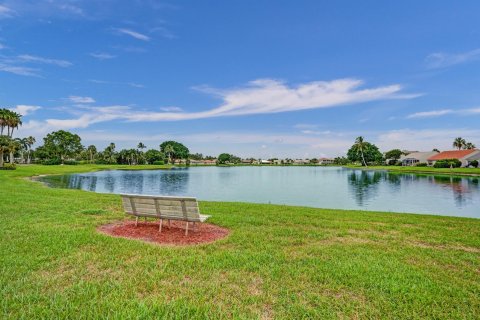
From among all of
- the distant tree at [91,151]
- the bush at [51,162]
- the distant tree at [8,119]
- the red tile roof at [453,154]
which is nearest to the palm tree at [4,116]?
the distant tree at [8,119]

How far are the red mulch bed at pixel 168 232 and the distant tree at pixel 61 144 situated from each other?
124293 mm

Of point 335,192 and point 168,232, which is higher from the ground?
point 168,232

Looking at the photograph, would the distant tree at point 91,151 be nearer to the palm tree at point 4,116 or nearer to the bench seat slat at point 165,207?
the palm tree at point 4,116

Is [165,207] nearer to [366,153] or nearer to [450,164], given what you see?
[450,164]

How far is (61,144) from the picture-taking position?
124000mm

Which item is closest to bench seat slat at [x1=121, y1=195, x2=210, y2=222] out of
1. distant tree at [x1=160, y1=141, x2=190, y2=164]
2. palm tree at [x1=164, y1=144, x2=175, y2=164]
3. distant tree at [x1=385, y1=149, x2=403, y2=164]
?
distant tree at [x1=385, y1=149, x2=403, y2=164]

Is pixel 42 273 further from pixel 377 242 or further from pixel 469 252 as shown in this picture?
pixel 469 252

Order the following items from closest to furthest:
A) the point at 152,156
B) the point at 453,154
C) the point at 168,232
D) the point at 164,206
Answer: the point at 164,206
the point at 168,232
the point at 453,154
the point at 152,156

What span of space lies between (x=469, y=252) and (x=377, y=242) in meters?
2.03

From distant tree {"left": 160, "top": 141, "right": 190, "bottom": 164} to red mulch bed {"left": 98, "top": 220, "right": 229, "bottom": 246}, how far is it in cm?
16208

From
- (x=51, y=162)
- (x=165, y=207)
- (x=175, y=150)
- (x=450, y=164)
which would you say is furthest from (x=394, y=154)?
(x=165, y=207)

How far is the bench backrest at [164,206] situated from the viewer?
7668 mm

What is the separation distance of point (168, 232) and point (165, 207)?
0.78 metres

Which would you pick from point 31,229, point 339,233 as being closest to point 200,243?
point 339,233
